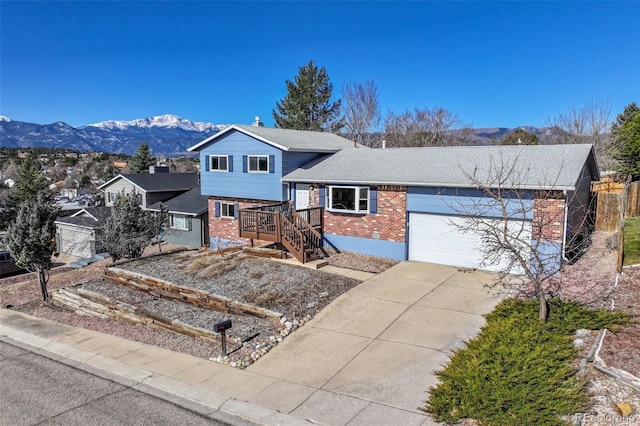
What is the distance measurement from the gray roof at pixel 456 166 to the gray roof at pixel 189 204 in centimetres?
1031

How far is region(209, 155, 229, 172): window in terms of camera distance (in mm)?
21828

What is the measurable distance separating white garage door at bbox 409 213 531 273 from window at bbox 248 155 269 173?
7.36 metres

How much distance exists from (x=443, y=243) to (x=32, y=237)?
14539 mm

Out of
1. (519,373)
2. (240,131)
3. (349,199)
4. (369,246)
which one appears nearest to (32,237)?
(240,131)

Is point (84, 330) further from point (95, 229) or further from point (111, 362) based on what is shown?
point (95, 229)

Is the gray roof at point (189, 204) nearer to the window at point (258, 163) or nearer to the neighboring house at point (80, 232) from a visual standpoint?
the neighboring house at point (80, 232)

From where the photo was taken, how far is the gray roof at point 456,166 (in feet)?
45.3

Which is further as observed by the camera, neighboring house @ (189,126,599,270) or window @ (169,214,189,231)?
window @ (169,214,189,231)

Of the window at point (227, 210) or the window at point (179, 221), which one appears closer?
the window at point (227, 210)

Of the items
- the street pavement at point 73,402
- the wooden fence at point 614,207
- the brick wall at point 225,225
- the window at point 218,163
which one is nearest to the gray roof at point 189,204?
the brick wall at point 225,225

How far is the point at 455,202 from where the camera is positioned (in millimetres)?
14867

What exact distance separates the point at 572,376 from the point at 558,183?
731 centimetres

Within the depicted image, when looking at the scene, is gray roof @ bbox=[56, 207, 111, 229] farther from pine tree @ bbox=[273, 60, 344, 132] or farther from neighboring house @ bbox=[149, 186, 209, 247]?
pine tree @ bbox=[273, 60, 344, 132]

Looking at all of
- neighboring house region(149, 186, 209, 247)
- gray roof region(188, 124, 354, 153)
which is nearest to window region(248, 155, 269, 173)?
gray roof region(188, 124, 354, 153)
